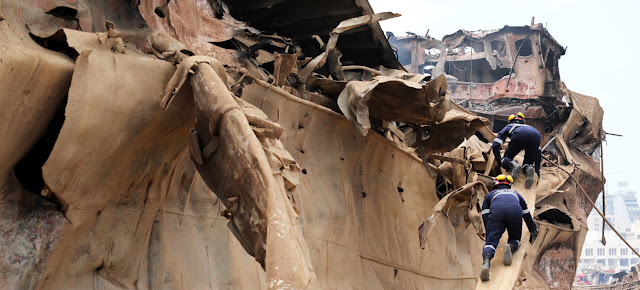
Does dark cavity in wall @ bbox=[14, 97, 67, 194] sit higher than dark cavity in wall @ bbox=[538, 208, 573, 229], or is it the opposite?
dark cavity in wall @ bbox=[14, 97, 67, 194]

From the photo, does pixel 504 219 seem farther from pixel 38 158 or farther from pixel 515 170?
pixel 38 158

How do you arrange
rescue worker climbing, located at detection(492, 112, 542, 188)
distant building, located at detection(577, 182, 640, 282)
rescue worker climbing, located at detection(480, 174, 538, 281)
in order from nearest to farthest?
rescue worker climbing, located at detection(480, 174, 538, 281) < rescue worker climbing, located at detection(492, 112, 542, 188) < distant building, located at detection(577, 182, 640, 282)

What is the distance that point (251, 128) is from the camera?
509 cm

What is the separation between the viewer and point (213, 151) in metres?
5.22

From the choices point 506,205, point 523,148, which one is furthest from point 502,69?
point 506,205

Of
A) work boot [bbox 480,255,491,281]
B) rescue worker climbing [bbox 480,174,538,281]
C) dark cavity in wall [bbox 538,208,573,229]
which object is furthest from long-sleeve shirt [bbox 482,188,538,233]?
dark cavity in wall [bbox 538,208,573,229]

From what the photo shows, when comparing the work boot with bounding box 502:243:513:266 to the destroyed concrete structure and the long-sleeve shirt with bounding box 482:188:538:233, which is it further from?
the destroyed concrete structure

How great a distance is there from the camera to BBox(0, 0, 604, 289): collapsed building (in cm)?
492

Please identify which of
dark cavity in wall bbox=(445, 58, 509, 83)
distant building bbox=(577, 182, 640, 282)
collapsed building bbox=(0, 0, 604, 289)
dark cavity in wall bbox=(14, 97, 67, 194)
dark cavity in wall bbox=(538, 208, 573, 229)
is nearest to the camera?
collapsed building bbox=(0, 0, 604, 289)

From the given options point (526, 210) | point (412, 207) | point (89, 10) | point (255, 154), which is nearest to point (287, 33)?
point (412, 207)

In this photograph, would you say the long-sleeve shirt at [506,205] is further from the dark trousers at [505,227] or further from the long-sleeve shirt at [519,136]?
the long-sleeve shirt at [519,136]

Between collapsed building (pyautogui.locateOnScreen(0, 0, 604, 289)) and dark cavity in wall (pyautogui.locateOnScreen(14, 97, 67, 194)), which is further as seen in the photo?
dark cavity in wall (pyautogui.locateOnScreen(14, 97, 67, 194))

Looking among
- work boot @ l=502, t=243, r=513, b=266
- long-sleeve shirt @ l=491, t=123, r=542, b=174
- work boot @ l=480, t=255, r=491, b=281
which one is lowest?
work boot @ l=480, t=255, r=491, b=281

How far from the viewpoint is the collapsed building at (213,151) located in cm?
492
